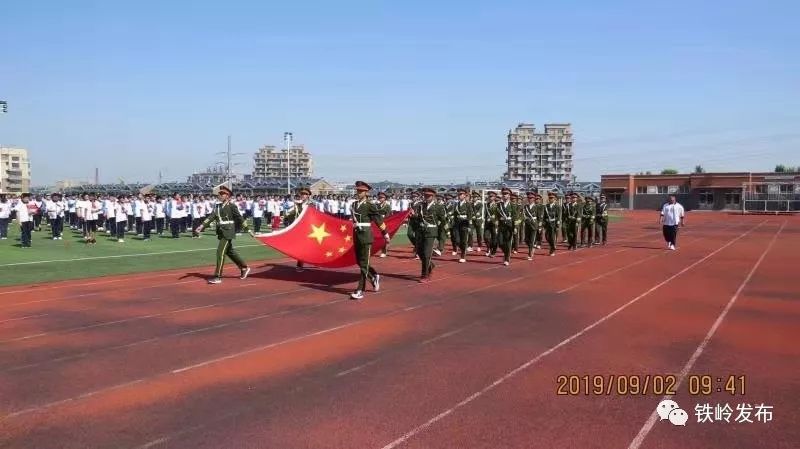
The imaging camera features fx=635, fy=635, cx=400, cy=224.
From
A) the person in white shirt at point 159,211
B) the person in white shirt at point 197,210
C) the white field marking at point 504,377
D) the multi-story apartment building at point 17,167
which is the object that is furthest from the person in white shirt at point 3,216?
the multi-story apartment building at point 17,167

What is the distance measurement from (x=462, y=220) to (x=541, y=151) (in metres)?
99.4

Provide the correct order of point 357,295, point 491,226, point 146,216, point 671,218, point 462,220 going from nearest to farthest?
1. point 357,295
2. point 462,220
3. point 491,226
4. point 671,218
5. point 146,216

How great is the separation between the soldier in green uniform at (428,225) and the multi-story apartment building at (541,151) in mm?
96714

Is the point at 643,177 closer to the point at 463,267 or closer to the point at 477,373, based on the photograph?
the point at 463,267

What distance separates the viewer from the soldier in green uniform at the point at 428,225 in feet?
43.5

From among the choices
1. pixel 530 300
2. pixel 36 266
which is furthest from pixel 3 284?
pixel 530 300

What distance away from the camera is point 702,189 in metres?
64.5

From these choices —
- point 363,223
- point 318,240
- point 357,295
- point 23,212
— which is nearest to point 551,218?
point 318,240

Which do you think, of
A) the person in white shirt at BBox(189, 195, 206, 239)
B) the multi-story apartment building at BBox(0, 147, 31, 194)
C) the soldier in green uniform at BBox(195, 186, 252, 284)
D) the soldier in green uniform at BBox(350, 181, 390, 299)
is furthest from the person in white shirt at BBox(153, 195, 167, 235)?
the multi-story apartment building at BBox(0, 147, 31, 194)

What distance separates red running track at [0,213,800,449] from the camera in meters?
4.92

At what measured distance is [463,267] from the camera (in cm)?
1545

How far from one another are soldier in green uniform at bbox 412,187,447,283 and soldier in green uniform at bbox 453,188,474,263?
8.01 feet

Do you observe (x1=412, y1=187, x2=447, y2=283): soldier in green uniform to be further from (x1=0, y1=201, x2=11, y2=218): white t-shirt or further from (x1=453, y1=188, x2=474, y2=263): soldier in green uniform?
(x1=0, y1=201, x2=11, y2=218): white t-shirt
